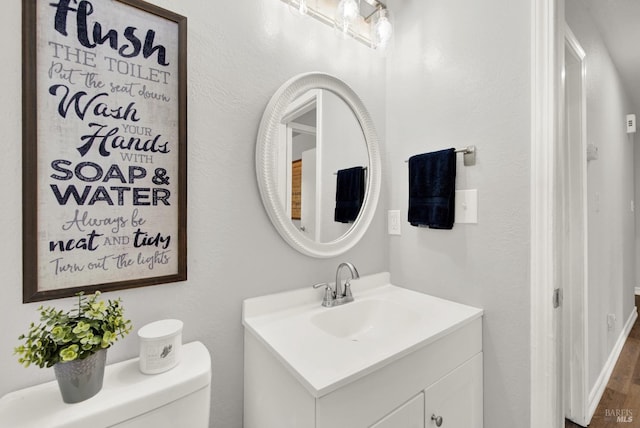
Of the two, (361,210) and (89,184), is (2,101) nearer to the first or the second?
(89,184)

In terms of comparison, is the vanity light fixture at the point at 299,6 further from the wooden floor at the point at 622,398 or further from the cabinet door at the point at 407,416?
the wooden floor at the point at 622,398

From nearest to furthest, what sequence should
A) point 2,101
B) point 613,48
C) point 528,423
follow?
1. point 2,101
2. point 528,423
3. point 613,48

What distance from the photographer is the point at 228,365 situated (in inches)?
41.2

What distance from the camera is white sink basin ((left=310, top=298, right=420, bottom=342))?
1158 mm

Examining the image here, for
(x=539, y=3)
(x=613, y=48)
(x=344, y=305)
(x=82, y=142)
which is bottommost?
(x=344, y=305)

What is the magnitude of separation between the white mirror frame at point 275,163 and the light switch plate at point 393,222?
128 millimetres

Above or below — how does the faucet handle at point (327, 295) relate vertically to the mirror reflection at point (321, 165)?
below

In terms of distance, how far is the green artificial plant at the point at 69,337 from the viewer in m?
0.64

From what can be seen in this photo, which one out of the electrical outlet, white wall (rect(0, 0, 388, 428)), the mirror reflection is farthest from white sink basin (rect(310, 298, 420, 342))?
the electrical outlet

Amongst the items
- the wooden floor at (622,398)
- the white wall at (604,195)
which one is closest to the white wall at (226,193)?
the white wall at (604,195)

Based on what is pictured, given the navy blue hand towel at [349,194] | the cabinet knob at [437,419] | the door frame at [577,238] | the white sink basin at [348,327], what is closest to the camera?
the white sink basin at [348,327]

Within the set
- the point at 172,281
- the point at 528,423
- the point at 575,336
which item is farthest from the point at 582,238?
the point at 172,281

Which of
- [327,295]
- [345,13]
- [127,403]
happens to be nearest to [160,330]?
[127,403]

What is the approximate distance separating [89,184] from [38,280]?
28cm
